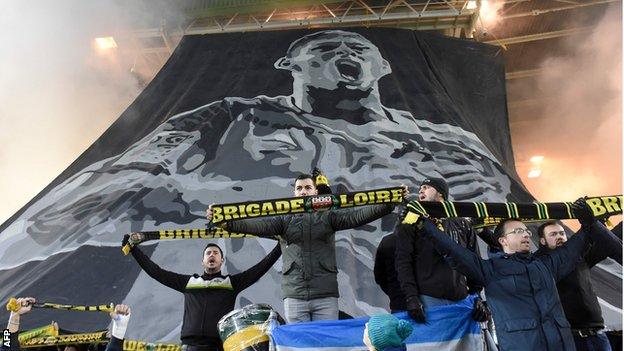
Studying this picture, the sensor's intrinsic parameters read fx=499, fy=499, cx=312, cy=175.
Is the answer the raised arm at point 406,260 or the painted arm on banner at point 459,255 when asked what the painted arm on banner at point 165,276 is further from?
the painted arm on banner at point 459,255

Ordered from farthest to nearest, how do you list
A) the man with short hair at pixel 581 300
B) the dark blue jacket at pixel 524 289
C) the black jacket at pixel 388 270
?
Answer: the black jacket at pixel 388 270 → the man with short hair at pixel 581 300 → the dark blue jacket at pixel 524 289

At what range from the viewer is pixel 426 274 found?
10.1 ft

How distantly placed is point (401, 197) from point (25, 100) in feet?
35.8

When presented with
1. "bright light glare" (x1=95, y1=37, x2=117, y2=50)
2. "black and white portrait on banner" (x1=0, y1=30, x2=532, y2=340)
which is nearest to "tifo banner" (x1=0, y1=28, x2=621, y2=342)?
"black and white portrait on banner" (x1=0, y1=30, x2=532, y2=340)

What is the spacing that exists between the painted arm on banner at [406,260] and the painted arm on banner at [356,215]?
0.16m

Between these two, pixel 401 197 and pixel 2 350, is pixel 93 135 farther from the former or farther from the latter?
pixel 401 197

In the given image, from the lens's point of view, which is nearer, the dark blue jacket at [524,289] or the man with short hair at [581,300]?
the dark blue jacket at [524,289]

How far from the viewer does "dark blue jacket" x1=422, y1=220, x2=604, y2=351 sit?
259 cm

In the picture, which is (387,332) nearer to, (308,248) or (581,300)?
(308,248)

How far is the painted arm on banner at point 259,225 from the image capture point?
11.3 ft

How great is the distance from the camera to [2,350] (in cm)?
375

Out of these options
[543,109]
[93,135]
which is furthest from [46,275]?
[543,109]

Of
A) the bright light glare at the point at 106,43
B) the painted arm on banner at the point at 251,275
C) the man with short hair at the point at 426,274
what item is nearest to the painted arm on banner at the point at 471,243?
the man with short hair at the point at 426,274

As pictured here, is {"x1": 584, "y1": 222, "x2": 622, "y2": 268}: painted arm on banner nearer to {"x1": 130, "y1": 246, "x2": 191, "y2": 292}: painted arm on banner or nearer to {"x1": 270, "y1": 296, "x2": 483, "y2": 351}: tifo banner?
{"x1": 270, "y1": 296, "x2": 483, "y2": 351}: tifo banner
